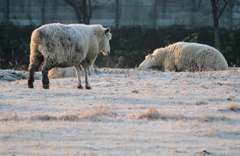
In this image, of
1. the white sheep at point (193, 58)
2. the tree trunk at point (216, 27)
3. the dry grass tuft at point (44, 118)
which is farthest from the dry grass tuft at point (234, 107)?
the tree trunk at point (216, 27)

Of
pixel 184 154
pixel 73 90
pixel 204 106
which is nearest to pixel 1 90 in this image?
pixel 73 90

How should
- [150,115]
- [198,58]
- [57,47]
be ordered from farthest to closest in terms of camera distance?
[198,58], [57,47], [150,115]

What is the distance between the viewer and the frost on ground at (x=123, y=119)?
7547 millimetres

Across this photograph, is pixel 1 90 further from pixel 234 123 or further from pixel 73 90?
pixel 234 123

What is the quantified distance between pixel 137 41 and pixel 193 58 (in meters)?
9.71

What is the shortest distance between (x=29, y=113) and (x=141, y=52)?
1873 centimetres

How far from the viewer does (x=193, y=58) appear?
762 inches

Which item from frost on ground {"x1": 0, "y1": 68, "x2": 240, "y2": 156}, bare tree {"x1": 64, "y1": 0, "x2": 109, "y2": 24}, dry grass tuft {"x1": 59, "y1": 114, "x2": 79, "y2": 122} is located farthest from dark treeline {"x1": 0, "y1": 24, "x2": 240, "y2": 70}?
dry grass tuft {"x1": 59, "y1": 114, "x2": 79, "y2": 122}

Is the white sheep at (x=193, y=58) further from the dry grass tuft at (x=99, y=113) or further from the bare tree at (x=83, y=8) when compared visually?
the dry grass tuft at (x=99, y=113)

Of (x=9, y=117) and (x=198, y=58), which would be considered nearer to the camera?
(x=9, y=117)

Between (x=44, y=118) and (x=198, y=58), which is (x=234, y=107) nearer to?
(x=44, y=118)

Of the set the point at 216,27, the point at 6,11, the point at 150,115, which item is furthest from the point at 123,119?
the point at 6,11

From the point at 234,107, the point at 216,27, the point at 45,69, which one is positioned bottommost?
the point at 234,107

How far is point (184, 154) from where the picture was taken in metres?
7.19
